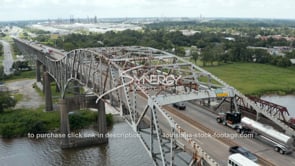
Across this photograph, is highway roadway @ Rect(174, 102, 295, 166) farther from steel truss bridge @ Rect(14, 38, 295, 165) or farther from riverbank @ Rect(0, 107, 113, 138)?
riverbank @ Rect(0, 107, 113, 138)

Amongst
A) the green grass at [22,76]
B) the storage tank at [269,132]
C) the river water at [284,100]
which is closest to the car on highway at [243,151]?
the storage tank at [269,132]

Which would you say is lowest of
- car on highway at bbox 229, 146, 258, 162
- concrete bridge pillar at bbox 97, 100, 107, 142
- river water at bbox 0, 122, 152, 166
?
river water at bbox 0, 122, 152, 166

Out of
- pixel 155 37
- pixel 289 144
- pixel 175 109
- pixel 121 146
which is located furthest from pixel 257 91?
pixel 155 37

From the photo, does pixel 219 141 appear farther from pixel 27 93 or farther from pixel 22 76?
pixel 22 76

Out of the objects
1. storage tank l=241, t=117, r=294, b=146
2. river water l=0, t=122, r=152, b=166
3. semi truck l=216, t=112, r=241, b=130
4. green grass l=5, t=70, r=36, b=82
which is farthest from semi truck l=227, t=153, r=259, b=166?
green grass l=5, t=70, r=36, b=82

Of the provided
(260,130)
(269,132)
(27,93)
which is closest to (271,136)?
(269,132)

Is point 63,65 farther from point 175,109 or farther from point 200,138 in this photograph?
point 200,138
